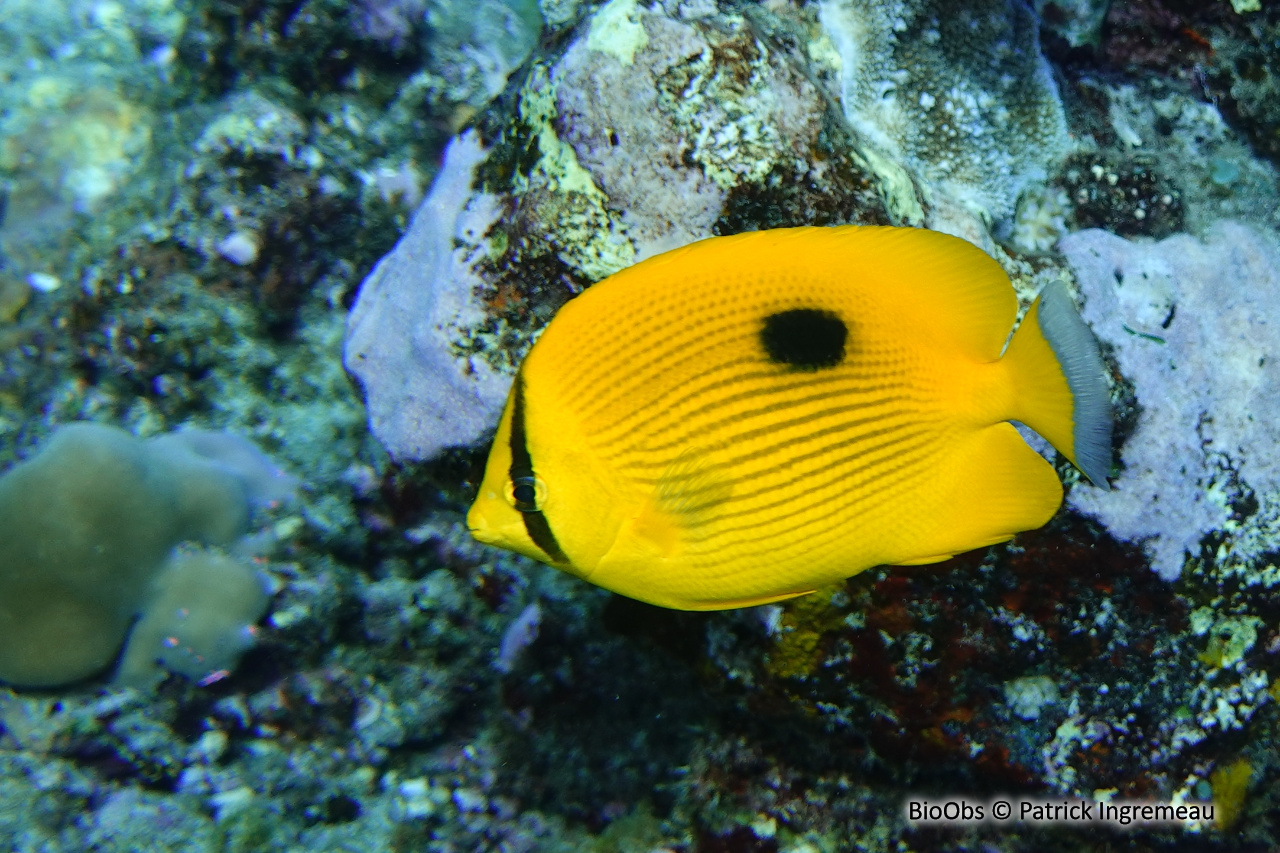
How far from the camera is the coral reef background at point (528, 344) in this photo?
1.92 m

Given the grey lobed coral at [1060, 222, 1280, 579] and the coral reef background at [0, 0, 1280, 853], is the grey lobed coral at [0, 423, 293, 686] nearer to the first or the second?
the coral reef background at [0, 0, 1280, 853]

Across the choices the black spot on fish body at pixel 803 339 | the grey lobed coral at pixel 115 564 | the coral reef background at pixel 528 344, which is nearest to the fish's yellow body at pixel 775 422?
the black spot on fish body at pixel 803 339

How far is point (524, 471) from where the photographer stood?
1358 millimetres

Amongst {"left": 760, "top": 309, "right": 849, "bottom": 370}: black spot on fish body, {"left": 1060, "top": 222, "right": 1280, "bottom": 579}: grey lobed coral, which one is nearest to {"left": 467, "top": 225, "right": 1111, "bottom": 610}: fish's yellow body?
{"left": 760, "top": 309, "right": 849, "bottom": 370}: black spot on fish body

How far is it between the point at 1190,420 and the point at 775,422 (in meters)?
1.34

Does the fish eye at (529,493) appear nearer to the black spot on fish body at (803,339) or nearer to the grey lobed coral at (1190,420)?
the black spot on fish body at (803,339)

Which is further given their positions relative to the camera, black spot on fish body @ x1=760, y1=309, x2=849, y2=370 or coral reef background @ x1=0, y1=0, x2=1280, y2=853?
coral reef background @ x1=0, y1=0, x2=1280, y2=853

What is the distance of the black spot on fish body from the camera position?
138 centimetres

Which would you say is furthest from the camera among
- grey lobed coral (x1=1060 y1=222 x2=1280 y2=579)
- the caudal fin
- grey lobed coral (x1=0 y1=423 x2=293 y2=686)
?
grey lobed coral (x1=0 y1=423 x2=293 y2=686)

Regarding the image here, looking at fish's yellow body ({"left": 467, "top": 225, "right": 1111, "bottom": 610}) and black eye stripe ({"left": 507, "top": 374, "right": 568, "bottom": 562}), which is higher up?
fish's yellow body ({"left": 467, "top": 225, "right": 1111, "bottom": 610})

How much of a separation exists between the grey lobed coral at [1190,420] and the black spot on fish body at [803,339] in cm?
98

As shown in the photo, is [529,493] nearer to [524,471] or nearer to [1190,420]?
[524,471]

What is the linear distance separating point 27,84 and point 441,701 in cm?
389

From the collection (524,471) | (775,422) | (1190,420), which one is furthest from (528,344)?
(1190,420)
